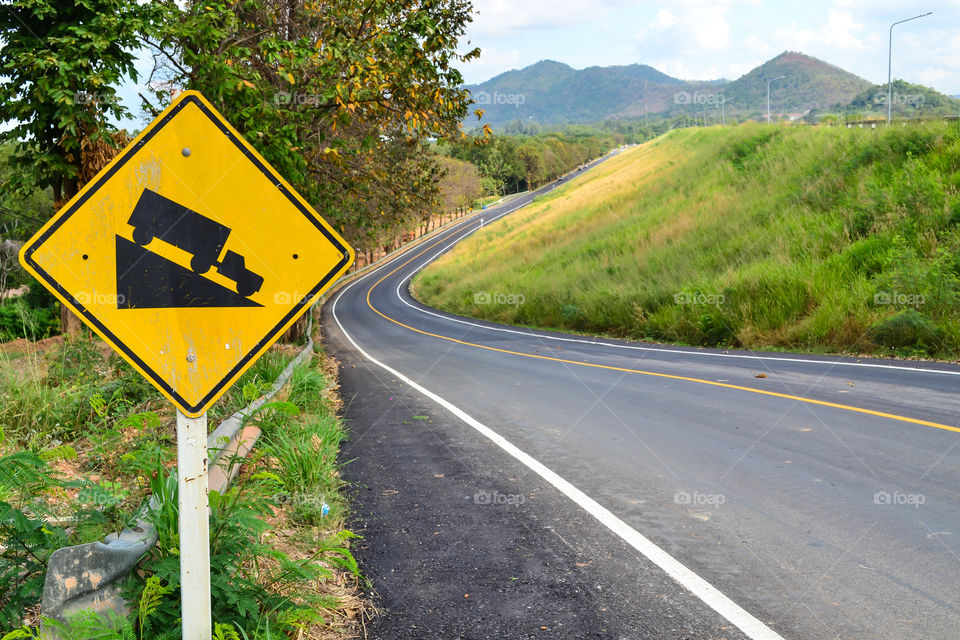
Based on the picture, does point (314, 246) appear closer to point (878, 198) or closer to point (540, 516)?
point (540, 516)

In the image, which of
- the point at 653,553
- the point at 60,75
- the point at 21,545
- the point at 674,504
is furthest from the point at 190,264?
the point at 60,75

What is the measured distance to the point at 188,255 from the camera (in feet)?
8.31

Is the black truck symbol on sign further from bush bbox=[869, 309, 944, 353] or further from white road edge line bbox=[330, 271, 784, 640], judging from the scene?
bush bbox=[869, 309, 944, 353]

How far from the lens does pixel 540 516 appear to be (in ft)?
16.1

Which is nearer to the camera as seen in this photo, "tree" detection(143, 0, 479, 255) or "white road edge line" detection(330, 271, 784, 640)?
"white road edge line" detection(330, 271, 784, 640)

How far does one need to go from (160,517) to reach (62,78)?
10.3 metres

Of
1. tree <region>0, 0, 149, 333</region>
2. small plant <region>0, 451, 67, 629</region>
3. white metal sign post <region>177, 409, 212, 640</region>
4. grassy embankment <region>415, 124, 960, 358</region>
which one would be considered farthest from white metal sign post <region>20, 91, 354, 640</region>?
grassy embankment <region>415, 124, 960, 358</region>

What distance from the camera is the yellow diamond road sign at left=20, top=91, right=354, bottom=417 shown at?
2.41m

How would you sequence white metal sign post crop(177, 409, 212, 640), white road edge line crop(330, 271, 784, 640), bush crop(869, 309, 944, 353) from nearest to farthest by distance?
white metal sign post crop(177, 409, 212, 640) → white road edge line crop(330, 271, 784, 640) → bush crop(869, 309, 944, 353)

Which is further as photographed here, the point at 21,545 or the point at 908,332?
the point at 908,332

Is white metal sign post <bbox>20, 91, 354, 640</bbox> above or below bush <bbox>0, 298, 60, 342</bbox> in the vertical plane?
above

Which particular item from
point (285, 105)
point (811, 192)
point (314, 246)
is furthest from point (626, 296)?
point (314, 246)

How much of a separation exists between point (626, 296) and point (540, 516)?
661 inches

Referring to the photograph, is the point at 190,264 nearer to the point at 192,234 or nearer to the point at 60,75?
the point at 192,234
